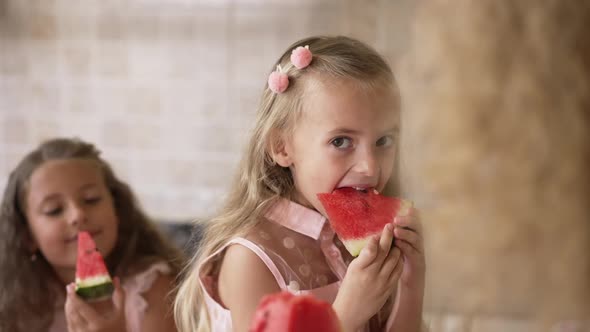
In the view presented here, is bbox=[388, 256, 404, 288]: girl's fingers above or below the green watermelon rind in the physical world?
above

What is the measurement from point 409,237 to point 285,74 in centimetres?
33

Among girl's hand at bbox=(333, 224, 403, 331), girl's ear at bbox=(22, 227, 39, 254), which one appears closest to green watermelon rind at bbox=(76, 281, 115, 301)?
girl's ear at bbox=(22, 227, 39, 254)

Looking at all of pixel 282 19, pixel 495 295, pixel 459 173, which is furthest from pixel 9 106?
pixel 495 295

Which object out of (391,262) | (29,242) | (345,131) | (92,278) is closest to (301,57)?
(345,131)

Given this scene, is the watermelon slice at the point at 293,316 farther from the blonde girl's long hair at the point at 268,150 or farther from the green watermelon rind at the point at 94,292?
the green watermelon rind at the point at 94,292

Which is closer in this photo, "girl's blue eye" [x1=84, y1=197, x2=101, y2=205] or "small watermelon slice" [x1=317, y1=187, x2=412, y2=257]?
"small watermelon slice" [x1=317, y1=187, x2=412, y2=257]

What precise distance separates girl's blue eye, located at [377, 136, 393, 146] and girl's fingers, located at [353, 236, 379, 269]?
16 centimetres

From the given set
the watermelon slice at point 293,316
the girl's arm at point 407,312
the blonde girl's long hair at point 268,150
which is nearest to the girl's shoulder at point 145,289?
the blonde girl's long hair at point 268,150

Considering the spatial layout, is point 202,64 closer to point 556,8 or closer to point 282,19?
point 282,19

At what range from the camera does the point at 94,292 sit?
152 cm

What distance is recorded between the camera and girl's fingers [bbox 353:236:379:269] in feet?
3.67

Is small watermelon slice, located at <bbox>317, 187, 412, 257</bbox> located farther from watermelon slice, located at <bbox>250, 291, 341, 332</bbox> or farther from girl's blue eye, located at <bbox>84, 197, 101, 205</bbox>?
girl's blue eye, located at <bbox>84, 197, 101, 205</bbox>

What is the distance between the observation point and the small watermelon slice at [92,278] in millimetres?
1517

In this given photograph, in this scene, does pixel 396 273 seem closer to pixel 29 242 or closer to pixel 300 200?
pixel 300 200
